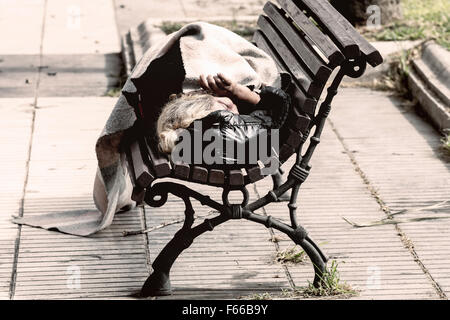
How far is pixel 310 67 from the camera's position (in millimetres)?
4363

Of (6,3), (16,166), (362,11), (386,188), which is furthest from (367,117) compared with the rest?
(6,3)

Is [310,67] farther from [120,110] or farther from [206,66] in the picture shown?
[120,110]

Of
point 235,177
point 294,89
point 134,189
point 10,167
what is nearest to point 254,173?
point 235,177

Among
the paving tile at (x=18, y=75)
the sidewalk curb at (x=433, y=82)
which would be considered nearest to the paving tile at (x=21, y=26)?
the paving tile at (x=18, y=75)

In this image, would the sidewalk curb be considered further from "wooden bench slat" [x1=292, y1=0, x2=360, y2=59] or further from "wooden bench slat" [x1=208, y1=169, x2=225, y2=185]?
"wooden bench slat" [x1=208, y1=169, x2=225, y2=185]

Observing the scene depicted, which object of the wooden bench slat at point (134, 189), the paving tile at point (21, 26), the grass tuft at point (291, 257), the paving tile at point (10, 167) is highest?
the wooden bench slat at point (134, 189)

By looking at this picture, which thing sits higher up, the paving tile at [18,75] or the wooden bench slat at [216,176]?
the wooden bench slat at [216,176]

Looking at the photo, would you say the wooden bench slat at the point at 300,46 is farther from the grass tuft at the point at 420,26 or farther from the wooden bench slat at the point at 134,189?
the grass tuft at the point at 420,26

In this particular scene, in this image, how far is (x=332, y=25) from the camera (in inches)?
172

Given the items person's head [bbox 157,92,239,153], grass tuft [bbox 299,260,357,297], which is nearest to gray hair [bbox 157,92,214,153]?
person's head [bbox 157,92,239,153]

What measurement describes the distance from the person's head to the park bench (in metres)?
0.09

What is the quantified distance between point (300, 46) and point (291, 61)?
6.7 inches

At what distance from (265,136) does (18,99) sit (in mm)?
3608

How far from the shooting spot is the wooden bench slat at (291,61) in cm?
415
